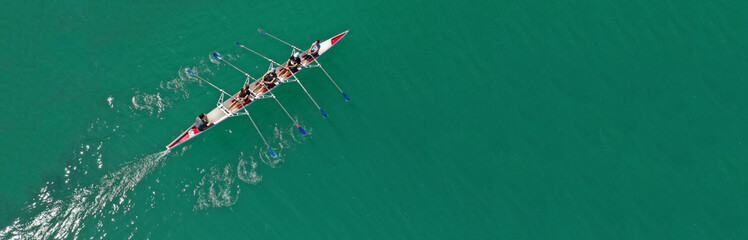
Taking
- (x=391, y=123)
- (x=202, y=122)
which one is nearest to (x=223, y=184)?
(x=202, y=122)

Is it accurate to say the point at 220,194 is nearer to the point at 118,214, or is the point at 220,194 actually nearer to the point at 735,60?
the point at 118,214

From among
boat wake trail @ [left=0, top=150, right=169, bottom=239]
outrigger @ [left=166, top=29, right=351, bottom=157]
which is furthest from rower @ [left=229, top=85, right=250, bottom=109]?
boat wake trail @ [left=0, top=150, right=169, bottom=239]

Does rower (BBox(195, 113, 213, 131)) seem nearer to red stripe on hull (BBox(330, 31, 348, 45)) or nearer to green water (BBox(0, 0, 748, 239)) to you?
green water (BBox(0, 0, 748, 239))

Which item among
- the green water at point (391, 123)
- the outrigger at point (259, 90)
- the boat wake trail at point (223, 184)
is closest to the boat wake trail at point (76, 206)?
the green water at point (391, 123)

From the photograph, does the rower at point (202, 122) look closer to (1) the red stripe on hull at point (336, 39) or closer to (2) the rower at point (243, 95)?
(2) the rower at point (243, 95)

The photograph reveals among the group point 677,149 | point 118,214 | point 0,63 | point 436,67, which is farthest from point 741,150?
point 0,63

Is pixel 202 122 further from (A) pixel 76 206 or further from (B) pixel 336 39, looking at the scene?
(B) pixel 336 39
